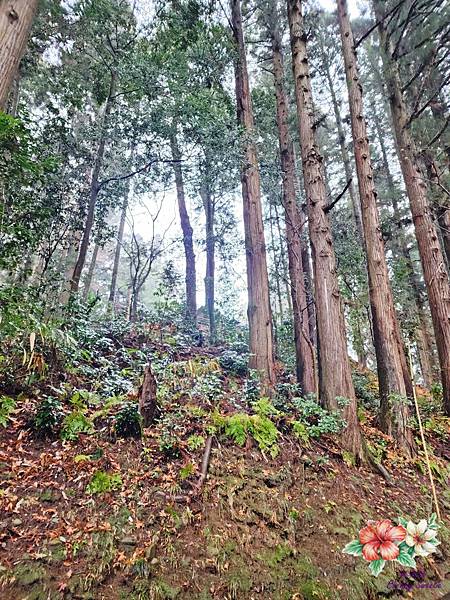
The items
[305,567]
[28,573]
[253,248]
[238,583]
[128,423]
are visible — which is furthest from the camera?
[253,248]

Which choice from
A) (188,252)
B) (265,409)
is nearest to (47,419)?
(265,409)

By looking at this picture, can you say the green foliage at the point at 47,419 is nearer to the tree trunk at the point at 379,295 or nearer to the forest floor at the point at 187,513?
the forest floor at the point at 187,513

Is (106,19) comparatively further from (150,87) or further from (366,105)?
(366,105)

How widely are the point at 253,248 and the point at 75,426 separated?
4.65 m

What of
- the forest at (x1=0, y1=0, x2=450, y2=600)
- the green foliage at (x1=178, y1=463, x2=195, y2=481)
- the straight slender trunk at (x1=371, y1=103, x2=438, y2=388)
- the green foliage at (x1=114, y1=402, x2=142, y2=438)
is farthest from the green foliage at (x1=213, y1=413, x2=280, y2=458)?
the straight slender trunk at (x1=371, y1=103, x2=438, y2=388)

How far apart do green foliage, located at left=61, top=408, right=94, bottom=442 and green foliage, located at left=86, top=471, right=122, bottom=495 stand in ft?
2.13

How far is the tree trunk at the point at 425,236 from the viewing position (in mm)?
6605

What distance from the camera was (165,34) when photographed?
26.0 ft

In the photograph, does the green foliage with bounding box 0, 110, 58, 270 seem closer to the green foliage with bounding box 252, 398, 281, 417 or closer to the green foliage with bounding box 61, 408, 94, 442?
the green foliage with bounding box 61, 408, 94, 442

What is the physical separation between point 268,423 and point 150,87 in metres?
8.12

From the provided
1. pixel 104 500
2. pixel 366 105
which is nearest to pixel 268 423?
pixel 104 500

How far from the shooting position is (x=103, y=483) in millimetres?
3061

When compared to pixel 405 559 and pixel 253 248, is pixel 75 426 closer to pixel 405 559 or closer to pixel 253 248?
pixel 405 559

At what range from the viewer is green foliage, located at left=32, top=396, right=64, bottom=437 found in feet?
11.4
